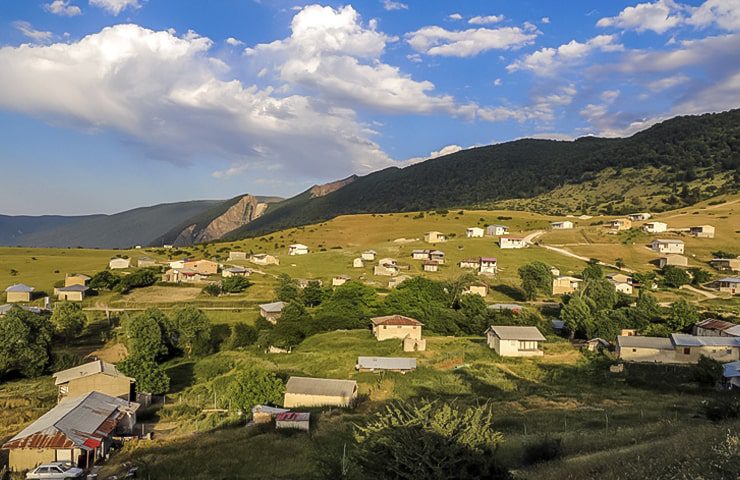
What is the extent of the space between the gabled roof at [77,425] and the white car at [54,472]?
3.19 ft

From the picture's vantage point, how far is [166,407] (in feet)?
109

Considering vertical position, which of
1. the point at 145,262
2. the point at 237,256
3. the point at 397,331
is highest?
the point at 237,256

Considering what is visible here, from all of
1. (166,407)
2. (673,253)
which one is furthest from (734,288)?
(166,407)

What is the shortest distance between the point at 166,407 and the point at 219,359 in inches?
524

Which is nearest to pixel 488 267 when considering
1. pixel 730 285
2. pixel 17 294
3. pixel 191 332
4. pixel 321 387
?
pixel 730 285

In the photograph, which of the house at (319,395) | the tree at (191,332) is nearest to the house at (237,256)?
the tree at (191,332)

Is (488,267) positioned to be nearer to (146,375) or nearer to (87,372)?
(146,375)

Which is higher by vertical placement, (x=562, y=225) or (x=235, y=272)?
(x=562, y=225)

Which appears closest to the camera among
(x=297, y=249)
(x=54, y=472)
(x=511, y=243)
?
(x=54, y=472)

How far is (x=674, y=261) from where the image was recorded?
8219 centimetres

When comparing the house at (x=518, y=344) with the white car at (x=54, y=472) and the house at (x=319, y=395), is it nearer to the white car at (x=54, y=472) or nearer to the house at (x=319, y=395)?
the house at (x=319, y=395)

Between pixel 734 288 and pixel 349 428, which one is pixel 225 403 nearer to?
pixel 349 428

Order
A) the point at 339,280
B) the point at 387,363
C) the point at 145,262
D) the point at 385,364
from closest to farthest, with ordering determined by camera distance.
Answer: the point at 385,364
the point at 387,363
the point at 339,280
the point at 145,262

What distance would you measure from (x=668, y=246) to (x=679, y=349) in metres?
53.2
